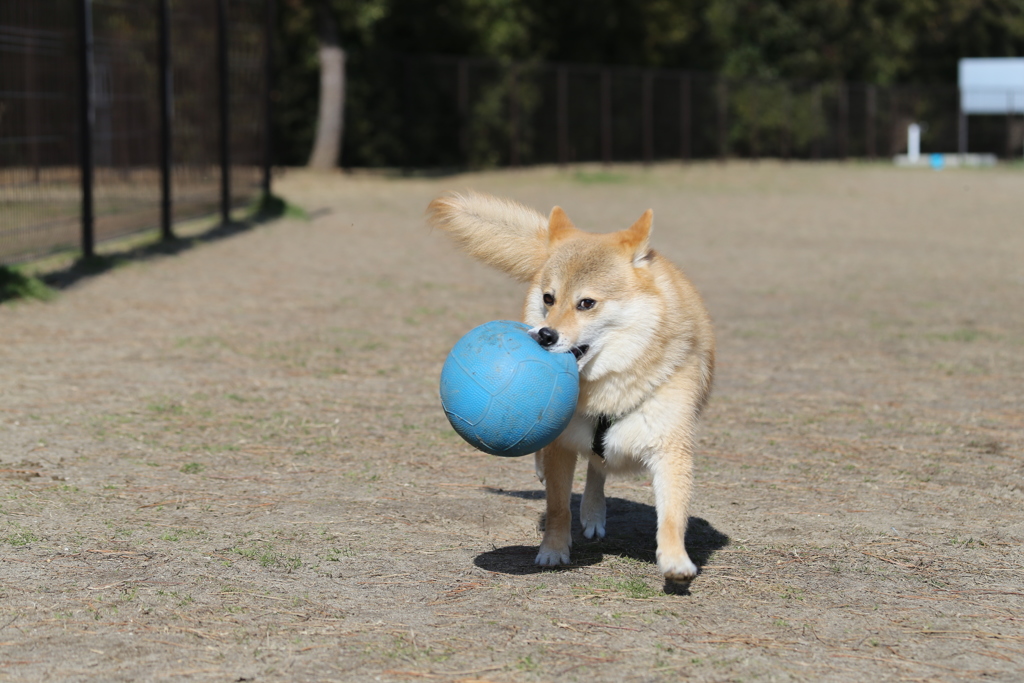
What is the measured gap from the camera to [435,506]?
568 cm

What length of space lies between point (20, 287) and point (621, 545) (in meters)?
7.58

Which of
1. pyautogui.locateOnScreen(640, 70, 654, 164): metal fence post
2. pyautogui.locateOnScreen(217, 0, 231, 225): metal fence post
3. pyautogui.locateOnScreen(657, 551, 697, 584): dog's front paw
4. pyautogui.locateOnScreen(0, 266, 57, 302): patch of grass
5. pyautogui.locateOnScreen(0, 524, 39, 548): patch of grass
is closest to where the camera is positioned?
pyautogui.locateOnScreen(657, 551, 697, 584): dog's front paw

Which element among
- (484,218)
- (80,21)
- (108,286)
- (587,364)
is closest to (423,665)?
(587,364)

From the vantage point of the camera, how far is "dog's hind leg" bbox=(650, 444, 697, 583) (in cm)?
442

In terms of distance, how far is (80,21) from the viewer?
12.7 m

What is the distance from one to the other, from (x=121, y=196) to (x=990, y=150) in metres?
42.3

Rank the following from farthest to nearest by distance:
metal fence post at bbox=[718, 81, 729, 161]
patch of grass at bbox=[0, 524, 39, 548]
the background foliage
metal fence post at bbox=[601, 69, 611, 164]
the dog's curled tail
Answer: metal fence post at bbox=[718, 81, 729, 161], metal fence post at bbox=[601, 69, 611, 164], the background foliage, the dog's curled tail, patch of grass at bbox=[0, 524, 39, 548]

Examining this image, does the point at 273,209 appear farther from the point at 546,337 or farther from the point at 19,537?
the point at 546,337

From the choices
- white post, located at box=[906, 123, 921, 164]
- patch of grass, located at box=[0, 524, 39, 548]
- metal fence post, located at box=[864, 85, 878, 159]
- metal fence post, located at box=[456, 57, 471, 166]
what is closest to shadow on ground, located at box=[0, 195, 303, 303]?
patch of grass, located at box=[0, 524, 39, 548]

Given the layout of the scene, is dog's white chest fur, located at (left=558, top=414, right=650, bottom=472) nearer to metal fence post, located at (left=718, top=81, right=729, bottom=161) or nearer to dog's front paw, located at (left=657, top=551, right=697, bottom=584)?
dog's front paw, located at (left=657, top=551, right=697, bottom=584)

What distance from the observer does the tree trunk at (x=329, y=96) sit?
102 feet

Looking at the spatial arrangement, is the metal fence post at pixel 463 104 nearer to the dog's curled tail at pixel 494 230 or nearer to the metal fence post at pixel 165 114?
the metal fence post at pixel 165 114

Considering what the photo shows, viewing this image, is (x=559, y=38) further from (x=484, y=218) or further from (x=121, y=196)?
(x=484, y=218)

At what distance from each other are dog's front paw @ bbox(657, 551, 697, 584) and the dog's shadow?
0.23 meters
